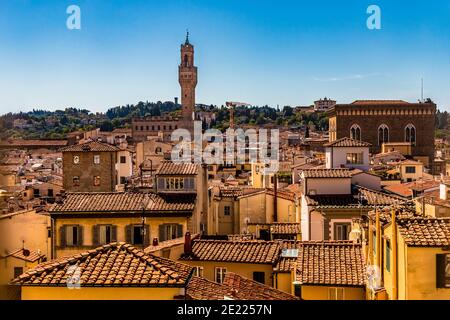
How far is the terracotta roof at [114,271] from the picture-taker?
5.25 m

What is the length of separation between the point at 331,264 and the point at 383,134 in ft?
119

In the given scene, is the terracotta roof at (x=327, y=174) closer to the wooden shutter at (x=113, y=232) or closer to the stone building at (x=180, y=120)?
the wooden shutter at (x=113, y=232)

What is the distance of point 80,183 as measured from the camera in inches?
905

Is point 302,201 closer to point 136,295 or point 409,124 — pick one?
point 136,295

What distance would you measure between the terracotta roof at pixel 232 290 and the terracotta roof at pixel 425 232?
1611mm

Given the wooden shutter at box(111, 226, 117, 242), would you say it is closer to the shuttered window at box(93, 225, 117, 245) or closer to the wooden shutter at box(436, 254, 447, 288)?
the shuttered window at box(93, 225, 117, 245)

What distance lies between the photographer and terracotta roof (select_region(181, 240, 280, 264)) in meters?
10.4

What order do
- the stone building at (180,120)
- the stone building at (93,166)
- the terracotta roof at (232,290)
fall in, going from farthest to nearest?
the stone building at (180,120), the stone building at (93,166), the terracotta roof at (232,290)

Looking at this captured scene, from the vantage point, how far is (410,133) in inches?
1722

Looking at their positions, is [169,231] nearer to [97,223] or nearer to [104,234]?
[104,234]

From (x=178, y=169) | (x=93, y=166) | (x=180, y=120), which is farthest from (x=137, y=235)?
(x=180, y=120)

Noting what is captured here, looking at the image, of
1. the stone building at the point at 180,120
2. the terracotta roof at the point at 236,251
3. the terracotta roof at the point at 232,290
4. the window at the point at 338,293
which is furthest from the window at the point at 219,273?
the stone building at the point at 180,120

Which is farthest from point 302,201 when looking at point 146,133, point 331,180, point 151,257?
point 146,133

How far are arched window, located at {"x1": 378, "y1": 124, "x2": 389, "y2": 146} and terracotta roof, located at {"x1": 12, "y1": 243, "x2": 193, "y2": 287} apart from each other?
39.3m
